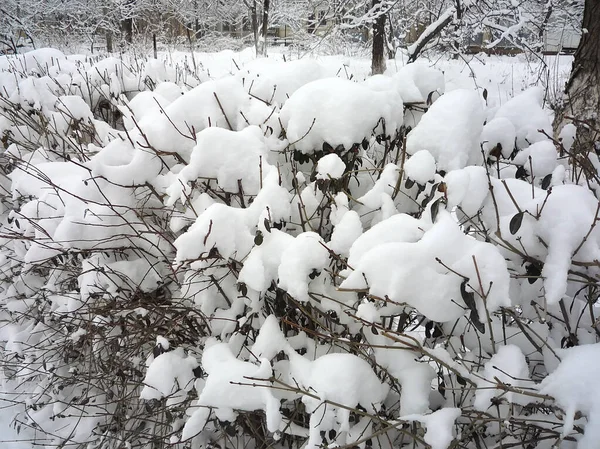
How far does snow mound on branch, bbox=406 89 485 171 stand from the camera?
1.63 meters

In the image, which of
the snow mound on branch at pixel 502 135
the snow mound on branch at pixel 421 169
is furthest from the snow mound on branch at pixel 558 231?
the snow mound on branch at pixel 502 135

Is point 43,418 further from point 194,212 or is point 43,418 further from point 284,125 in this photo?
point 284,125

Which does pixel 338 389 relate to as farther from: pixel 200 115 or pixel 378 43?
pixel 378 43

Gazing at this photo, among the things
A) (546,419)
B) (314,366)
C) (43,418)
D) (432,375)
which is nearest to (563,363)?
(546,419)

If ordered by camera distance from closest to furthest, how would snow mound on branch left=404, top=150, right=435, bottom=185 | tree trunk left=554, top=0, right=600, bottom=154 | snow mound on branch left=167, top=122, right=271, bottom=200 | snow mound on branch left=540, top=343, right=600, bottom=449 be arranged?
snow mound on branch left=540, top=343, right=600, bottom=449, snow mound on branch left=404, top=150, right=435, bottom=185, snow mound on branch left=167, top=122, right=271, bottom=200, tree trunk left=554, top=0, right=600, bottom=154

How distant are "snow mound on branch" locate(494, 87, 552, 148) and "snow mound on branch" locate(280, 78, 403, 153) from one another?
1.75 ft

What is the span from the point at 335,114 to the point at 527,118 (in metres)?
0.84

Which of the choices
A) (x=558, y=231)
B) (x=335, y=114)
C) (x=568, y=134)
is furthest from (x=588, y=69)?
(x=558, y=231)

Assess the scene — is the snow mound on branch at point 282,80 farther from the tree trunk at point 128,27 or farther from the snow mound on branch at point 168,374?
the tree trunk at point 128,27

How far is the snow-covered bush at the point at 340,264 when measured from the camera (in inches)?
49.0

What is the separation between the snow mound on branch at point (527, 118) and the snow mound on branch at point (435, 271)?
84 centimetres

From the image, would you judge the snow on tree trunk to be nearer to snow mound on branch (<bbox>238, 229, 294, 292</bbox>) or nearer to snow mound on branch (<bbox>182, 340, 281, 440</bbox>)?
snow mound on branch (<bbox>238, 229, 294, 292</bbox>)

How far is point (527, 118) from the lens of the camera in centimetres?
184

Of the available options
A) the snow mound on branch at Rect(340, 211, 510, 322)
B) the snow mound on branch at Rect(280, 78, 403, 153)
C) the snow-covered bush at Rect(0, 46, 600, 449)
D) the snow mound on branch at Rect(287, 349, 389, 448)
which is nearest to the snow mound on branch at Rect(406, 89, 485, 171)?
the snow-covered bush at Rect(0, 46, 600, 449)
